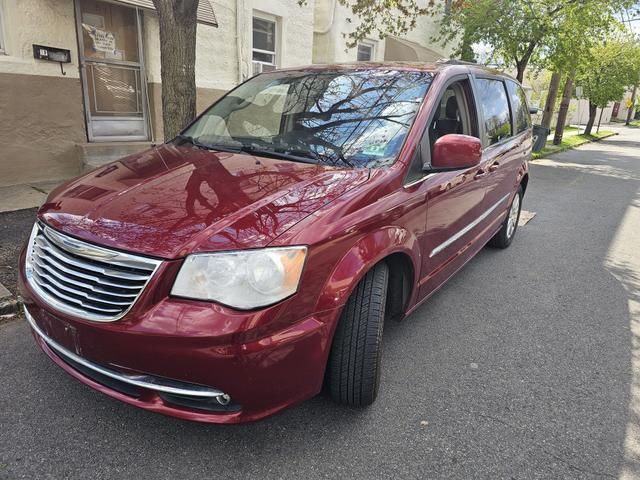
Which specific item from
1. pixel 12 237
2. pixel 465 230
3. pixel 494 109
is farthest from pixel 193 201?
pixel 12 237

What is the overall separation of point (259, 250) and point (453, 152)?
4.69ft

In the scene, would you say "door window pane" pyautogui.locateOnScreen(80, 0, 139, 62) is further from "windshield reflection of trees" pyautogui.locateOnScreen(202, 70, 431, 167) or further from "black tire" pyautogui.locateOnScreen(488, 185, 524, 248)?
"black tire" pyautogui.locateOnScreen(488, 185, 524, 248)

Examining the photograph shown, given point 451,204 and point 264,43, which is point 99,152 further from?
point 451,204

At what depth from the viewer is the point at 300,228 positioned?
78.6 inches

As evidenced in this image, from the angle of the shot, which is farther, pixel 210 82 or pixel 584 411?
pixel 210 82

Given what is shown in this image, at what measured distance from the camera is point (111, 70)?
277 inches

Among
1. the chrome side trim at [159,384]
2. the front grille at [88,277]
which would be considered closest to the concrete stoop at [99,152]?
the front grille at [88,277]

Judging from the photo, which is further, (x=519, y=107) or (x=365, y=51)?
(x=365, y=51)

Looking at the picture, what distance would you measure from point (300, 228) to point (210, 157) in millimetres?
1138

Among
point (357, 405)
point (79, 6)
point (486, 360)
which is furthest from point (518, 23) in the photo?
point (357, 405)

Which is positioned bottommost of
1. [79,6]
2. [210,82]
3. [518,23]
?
[210,82]

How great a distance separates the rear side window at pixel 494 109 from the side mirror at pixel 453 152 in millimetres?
1125

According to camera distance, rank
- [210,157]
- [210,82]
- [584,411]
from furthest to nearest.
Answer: [210,82], [210,157], [584,411]

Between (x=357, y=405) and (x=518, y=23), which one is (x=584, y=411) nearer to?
(x=357, y=405)
